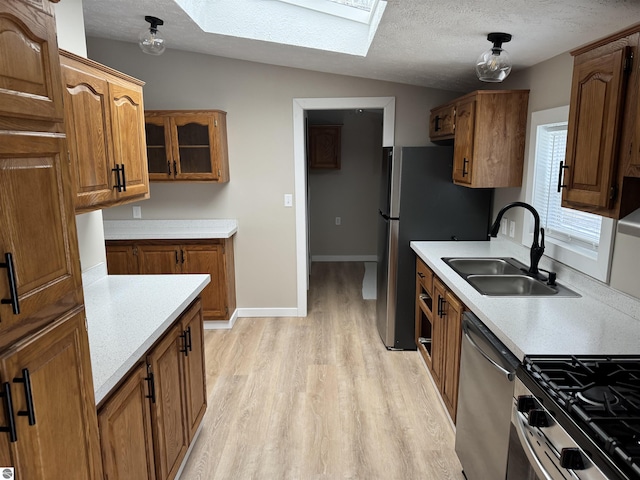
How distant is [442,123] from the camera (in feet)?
11.7

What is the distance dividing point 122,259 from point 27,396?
3231mm

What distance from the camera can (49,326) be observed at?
1.00 meters

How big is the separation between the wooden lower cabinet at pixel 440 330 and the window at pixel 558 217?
0.66m

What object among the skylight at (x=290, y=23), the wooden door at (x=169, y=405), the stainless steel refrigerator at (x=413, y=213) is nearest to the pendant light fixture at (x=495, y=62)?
the skylight at (x=290, y=23)

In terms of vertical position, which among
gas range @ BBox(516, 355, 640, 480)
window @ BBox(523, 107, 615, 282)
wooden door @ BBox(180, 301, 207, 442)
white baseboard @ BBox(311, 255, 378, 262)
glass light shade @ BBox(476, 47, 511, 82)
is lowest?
white baseboard @ BBox(311, 255, 378, 262)

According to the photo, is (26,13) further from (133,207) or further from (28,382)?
(133,207)

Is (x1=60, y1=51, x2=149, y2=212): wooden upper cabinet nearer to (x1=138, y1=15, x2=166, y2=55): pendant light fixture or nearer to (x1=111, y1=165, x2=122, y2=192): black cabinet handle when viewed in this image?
(x1=111, y1=165, x2=122, y2=192): black cabinet handle

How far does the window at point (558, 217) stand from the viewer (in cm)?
213

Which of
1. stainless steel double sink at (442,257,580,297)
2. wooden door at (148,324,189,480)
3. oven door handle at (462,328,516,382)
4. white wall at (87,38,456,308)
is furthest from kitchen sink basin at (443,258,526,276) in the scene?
wooden door at (148,324,189,480)

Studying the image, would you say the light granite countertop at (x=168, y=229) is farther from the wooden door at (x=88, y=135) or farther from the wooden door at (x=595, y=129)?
the wooden door at (x=595, y=129)

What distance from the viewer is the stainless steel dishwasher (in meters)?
1.66

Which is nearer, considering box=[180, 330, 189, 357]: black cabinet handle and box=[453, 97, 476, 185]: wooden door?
box=[180, 330, 189, 357]: black cabinet handle

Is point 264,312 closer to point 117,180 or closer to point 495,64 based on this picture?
point 117,180

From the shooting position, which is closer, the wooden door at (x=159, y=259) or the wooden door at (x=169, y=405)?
the wooden door at (x=169, y=405)
